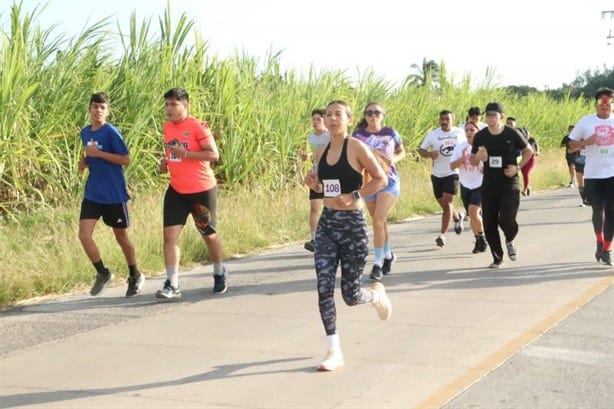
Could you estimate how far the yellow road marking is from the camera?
5.87 metres

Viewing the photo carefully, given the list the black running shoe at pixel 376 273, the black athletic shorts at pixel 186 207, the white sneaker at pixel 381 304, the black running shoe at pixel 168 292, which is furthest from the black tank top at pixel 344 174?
the black running shoe at pixel 376 273

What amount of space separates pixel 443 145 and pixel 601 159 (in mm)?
2639

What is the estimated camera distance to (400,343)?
7352 millimetres

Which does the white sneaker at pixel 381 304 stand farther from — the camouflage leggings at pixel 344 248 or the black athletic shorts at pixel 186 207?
the black athletic shorts at pixel 186 207

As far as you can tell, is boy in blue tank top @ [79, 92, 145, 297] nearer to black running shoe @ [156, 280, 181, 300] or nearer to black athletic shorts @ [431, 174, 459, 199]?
black running shoe @ [156, 280, 181, 300]

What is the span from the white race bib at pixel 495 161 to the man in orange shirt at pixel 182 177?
11.2 ft

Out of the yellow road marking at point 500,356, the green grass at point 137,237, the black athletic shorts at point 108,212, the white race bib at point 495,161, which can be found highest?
the white race bib at point 495,161

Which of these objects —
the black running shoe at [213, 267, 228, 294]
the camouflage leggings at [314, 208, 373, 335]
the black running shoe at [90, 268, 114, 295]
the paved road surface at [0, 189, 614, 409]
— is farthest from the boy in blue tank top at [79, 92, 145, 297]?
the camouflage leggings at [314, 208, 373, 335]

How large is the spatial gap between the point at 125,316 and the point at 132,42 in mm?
7449

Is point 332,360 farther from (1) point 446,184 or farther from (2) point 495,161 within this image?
(1) point 446,184

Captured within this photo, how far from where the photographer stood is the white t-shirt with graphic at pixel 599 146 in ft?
36.5

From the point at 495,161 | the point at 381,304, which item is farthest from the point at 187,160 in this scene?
the point at 495,161

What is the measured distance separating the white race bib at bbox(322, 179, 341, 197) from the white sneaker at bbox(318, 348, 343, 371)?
3.49 feet

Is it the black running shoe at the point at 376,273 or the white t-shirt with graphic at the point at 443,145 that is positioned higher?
the white t-shirt with graphic at the point at 443,145
